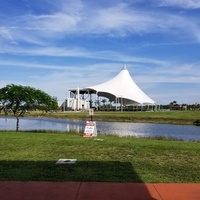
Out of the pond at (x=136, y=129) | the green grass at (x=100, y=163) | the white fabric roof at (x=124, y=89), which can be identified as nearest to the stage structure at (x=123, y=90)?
the white fabric roof at (x=124, y=89)

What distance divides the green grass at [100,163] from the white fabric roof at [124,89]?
10643 cm

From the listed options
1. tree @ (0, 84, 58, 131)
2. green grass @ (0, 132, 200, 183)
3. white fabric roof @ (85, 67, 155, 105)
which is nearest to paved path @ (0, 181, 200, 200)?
green grass @ (0, 132, 200, 183)

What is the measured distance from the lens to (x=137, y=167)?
8375 mm

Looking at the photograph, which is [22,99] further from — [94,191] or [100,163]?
[94,191]

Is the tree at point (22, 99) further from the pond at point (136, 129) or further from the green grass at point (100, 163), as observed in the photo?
the green grass at point (100, 163)

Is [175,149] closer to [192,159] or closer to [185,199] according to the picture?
[192,159]

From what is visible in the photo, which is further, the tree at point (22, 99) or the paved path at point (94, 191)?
the tree at point (22, 99)

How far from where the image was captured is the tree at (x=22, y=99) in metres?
22.7

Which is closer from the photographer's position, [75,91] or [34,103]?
[34,103]

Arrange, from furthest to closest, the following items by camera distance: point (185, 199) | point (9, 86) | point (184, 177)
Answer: point (9, 86)
point (184, 177)
point (185, 199)

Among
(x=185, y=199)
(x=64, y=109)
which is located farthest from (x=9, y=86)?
(x=64, y=109)

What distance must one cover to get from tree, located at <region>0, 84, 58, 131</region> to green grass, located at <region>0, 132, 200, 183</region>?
10.6 metres

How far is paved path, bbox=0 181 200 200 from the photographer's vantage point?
5777 mm

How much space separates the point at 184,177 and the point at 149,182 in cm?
96
